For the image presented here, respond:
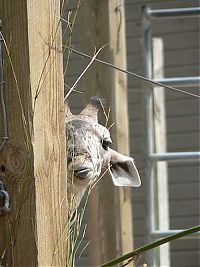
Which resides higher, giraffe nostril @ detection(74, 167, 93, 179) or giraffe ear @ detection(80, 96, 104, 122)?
giraffe ear @ detection(80, 96, 104, 122)

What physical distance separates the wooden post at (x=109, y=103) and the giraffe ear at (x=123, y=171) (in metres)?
0.58

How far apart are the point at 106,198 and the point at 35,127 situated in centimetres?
243

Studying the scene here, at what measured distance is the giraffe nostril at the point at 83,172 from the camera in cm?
327

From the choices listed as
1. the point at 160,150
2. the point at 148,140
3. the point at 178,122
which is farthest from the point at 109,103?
the point at 178,122

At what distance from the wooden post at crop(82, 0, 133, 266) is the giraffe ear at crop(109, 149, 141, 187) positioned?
581mm

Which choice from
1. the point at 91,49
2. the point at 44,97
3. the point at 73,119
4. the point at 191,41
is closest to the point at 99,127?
the point at 73,119

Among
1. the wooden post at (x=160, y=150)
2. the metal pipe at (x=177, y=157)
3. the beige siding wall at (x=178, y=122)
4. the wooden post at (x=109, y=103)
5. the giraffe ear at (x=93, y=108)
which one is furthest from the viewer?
the beige siding wall at (x=178, y=122)

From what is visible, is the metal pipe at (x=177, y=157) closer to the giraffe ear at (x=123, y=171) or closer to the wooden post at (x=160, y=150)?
the wooden post at (x=160, y=150)

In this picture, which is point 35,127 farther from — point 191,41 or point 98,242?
point 191,41

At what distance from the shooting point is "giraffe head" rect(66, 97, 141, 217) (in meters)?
3.31

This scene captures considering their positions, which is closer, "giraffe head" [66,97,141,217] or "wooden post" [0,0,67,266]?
"wooden post" [0,0,67,266]

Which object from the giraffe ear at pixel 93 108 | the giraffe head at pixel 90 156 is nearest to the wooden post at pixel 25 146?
the giraffe head at pixel 90 156

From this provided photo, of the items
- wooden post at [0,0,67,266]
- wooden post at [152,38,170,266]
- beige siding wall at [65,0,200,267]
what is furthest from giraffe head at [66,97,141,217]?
beige siding wall at [65,0,200,267]

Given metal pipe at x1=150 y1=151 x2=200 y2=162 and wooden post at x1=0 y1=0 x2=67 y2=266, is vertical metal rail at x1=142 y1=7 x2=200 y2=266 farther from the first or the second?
wooden post at x1=0 y1=0 x2=67 y2=266
